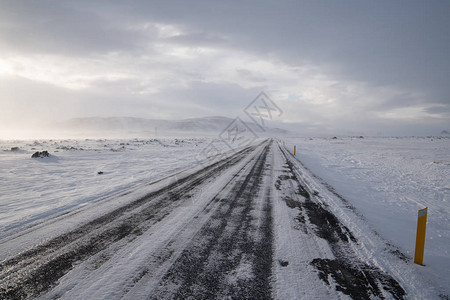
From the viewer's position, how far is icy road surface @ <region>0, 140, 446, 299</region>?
2.37 meters

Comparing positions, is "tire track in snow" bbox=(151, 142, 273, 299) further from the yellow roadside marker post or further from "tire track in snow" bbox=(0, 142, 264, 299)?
the yellow roadside marker post

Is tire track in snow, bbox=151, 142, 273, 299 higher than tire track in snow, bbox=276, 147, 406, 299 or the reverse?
higher

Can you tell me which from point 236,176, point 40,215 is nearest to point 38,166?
point 40,215

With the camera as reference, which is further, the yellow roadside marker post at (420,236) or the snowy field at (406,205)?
the snowy field at (406,205)

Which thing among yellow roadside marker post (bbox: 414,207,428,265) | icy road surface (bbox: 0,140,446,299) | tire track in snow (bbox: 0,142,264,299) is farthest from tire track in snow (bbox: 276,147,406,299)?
tire track in snow (bbox: 0,142,264,299)

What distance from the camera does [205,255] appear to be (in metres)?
2.98

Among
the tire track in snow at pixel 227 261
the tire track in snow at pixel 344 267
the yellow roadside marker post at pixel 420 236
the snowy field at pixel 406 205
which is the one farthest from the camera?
the snowy field at pixel 406 205

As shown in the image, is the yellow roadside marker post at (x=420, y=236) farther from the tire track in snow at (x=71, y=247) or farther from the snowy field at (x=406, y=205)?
the tire track in snow at (x=71, y=247)

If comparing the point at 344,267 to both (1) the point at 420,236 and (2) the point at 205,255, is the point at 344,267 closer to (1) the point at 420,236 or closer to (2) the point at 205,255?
(1) the point at 420,236

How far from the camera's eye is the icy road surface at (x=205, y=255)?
7.76 ft

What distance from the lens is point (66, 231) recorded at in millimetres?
3818

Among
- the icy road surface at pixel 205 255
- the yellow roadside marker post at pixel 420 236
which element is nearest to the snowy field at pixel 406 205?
the yellow roadside marker post at pixel 420 236

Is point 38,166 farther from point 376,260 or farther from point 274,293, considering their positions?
point 376,260

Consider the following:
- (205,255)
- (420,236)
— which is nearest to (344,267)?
(420,236)
